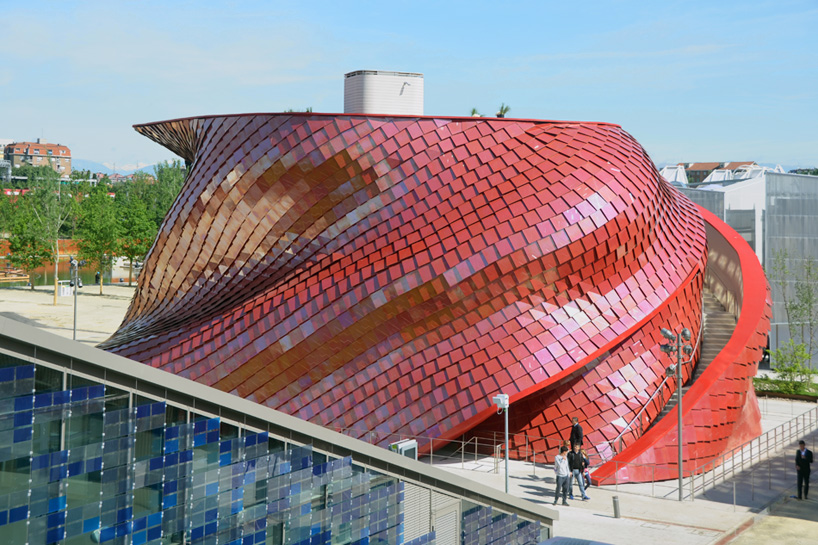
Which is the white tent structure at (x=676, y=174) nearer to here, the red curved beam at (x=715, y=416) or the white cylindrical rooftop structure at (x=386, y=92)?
the red curved beam at (x=715, y=416)

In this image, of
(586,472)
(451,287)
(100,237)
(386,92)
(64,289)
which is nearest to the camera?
(586,472)

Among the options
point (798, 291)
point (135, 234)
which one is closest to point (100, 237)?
point (135, 234)

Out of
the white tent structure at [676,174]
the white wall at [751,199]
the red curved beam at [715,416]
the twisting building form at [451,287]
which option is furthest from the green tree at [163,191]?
the red curved beam at [715,416]

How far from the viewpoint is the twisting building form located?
76.7 ft

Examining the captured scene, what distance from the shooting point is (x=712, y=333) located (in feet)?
96.7

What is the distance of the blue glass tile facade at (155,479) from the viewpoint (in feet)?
26.7

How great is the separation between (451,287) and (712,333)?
11.5m

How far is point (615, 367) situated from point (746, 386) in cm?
414

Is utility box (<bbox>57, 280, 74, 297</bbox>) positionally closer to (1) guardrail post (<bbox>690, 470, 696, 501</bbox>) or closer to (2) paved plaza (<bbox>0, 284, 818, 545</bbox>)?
(2) paved plaza (<bbox>0, 284, 818, 545</bbox>)

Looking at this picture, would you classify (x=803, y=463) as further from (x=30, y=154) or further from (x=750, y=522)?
(x=30, y=154)

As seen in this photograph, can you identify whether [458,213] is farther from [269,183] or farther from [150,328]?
[150,328]

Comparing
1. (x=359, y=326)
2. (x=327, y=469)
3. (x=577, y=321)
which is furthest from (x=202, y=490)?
(x=577, y=321)

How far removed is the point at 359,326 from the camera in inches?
942

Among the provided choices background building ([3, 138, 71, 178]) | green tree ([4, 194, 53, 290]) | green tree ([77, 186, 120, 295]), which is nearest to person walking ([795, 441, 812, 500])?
green tree ([77, 186, 120, 295])
